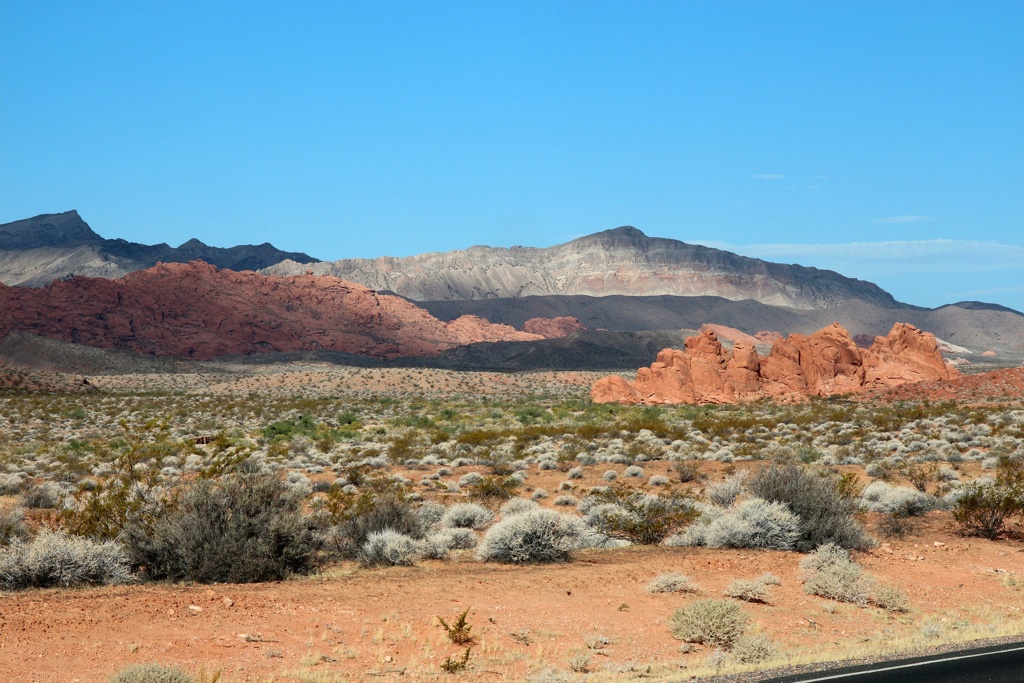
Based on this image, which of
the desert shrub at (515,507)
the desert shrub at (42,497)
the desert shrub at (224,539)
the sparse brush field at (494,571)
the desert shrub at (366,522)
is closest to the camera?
the sparse brush field at (494,571)

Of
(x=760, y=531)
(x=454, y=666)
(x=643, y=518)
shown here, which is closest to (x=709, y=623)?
(x=454, y=666)

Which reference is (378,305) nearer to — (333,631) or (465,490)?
(465,490)

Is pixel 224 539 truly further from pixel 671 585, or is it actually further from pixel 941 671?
pixel 941 671

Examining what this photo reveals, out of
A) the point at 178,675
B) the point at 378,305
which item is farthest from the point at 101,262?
the point at 178,675

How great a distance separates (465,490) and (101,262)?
633 ft

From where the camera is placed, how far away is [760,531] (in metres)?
13.7

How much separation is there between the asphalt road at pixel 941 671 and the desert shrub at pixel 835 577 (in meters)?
2.53

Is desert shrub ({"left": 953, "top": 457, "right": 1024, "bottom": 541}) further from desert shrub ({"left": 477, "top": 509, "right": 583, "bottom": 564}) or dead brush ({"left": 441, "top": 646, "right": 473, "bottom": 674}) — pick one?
dead brush ({"left": 441, "top": 646, "right": 473, "bottom": 674})

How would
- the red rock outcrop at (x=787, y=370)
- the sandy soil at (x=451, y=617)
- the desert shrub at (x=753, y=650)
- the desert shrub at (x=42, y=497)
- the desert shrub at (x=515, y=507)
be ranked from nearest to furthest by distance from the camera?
the sandy soil at (x=451, y=617) → the desert shrub at (x=753, y=650) → the desert shrub at (x=515, y=507) → the desert shrub at (x=42, y=497) → the red rock outcrop at (x=787, y=370)

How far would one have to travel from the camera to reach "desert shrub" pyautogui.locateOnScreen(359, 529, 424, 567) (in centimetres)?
1244

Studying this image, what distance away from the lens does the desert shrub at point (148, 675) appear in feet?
23.0

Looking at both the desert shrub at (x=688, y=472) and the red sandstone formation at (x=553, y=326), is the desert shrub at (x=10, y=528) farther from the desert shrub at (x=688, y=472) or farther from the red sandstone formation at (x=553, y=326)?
the red sandstone formation at (x=553, y=326)

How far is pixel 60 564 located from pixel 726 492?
11.0 m

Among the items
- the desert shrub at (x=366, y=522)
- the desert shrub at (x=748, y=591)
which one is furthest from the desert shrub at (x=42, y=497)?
the desert shrub at (x=748, y=591)
